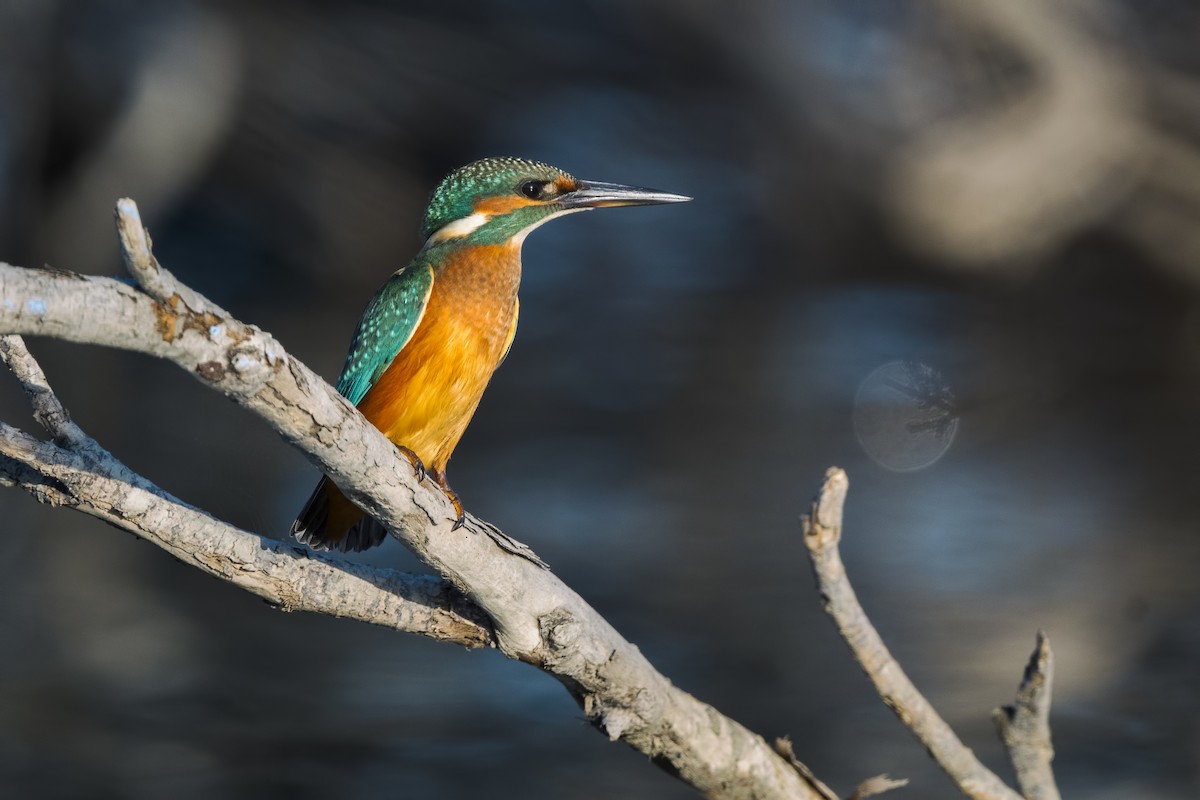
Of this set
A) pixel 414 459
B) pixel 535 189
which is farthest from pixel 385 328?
pixel 535 189

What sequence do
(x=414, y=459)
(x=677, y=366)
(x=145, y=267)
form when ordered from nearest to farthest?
(x=145, y=267) < (x=414, y=459) < (x=677, y=366)

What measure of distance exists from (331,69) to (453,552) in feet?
16.8

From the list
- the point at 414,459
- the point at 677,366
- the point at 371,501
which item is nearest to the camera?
the point at 371,501

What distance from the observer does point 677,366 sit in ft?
19.0

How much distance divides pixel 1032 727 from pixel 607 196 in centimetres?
103

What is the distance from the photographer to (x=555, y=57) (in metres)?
6.26

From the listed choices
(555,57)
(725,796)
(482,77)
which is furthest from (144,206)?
(725,796)

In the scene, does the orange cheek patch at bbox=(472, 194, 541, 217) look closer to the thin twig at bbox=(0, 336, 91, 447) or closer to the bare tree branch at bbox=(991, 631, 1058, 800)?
the thin twig at bbox=(0, 336, 91, 447)

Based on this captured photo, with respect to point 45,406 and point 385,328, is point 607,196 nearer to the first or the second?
point 385,328

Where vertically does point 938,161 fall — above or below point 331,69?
below

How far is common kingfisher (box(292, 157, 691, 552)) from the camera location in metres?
1.88

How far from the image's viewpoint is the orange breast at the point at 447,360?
190 cm

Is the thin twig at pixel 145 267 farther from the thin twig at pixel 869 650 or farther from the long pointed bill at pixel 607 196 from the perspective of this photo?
the long pointed bill at pixel 607 196

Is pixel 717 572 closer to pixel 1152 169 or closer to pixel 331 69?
pixel 1152 169
